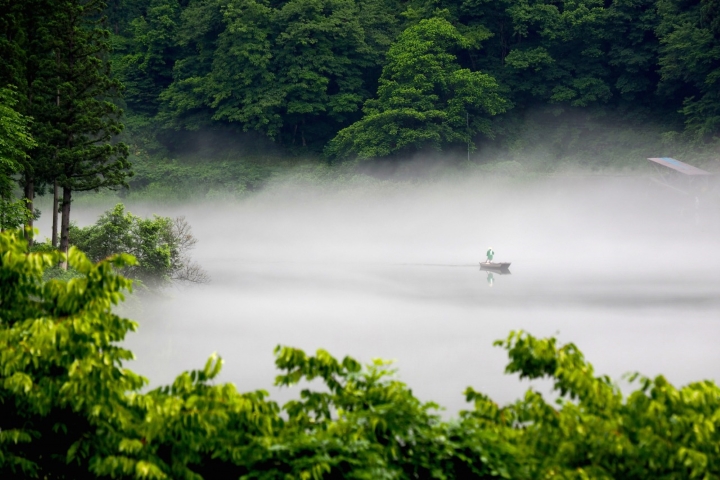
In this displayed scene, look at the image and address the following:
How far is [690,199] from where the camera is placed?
54062mm

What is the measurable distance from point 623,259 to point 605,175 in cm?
1232

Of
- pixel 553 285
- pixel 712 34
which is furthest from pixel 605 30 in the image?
pixel 553 285

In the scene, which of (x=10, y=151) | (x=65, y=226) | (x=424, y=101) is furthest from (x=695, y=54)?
(x=10, y=151)

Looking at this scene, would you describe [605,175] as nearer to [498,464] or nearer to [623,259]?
[623,259]

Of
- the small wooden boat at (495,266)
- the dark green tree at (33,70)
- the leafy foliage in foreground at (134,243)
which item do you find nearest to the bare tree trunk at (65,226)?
the dark green tree at (33,70)

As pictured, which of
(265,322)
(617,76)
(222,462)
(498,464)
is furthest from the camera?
(617,76)

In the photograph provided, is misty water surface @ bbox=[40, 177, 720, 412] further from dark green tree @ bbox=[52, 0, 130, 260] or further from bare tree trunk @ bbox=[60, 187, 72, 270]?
dark green tree @ bbox=[52, 0, 130, 260]

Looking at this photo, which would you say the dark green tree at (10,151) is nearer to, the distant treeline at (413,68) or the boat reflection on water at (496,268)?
the boat reflection on water at (496,268)

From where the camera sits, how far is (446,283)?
127ft

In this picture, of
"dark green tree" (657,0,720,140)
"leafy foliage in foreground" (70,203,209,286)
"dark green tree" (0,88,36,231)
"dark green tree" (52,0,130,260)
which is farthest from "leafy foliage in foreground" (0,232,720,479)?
"dark green tree" (657,0,720,140)

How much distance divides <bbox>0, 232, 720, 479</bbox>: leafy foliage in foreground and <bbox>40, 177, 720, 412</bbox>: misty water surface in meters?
11.3

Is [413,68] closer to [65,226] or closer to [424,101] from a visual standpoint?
[424,101]

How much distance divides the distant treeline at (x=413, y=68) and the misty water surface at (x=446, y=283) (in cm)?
465

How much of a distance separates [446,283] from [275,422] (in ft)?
101
